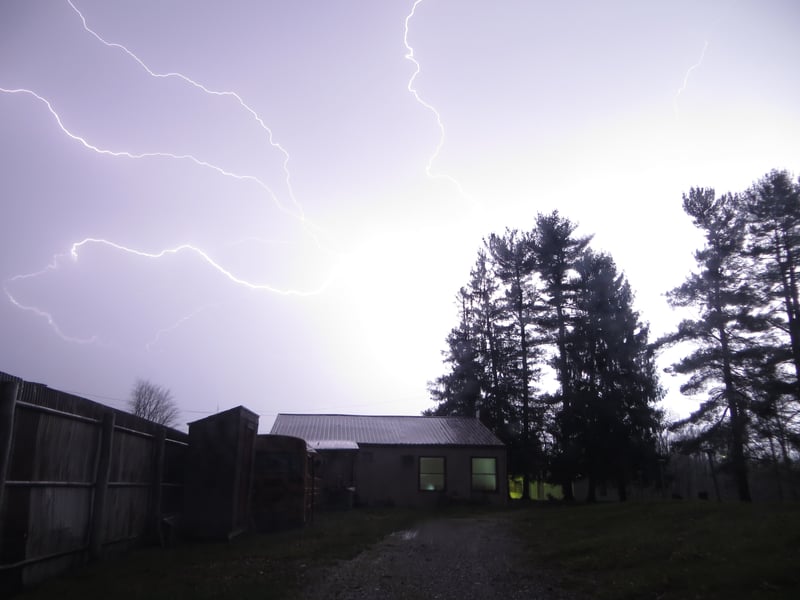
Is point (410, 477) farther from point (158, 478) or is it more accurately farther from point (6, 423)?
point (6, 423)

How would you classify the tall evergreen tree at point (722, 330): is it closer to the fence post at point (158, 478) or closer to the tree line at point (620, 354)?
the tree line at point (620, 354)

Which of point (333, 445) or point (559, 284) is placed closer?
point (333, 445)

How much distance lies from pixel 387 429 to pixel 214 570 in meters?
25.5

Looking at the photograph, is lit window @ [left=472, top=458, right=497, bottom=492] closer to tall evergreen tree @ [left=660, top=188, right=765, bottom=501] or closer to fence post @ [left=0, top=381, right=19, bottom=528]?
tall evergreen tree @ [left=660, top=188, right=765, bottom=501]

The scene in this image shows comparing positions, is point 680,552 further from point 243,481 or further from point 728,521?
point 243,481

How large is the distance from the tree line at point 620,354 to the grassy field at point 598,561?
12972 mm

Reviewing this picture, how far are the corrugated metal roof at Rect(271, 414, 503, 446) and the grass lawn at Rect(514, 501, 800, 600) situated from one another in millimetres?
17204

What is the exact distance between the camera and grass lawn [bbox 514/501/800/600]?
754cm

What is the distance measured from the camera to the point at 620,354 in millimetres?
36250

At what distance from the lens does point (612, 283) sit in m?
38.1

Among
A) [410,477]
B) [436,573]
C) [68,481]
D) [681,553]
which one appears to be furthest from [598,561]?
[410,477]

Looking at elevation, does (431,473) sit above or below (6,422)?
below

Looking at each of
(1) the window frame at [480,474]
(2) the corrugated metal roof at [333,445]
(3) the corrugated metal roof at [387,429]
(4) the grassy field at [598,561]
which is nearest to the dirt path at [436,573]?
(4) the grassy field at [598,561]

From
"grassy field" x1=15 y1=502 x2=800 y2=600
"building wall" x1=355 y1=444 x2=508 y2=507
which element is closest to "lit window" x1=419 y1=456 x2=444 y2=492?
"building wall" x1=355 y1=444 x2=508 y2=507
